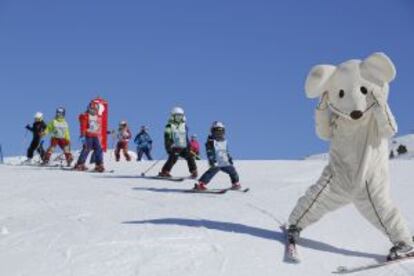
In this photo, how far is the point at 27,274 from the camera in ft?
21.3

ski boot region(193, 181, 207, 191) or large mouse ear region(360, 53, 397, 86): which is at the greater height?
large mouse ear region(360, 53, 397, 86)

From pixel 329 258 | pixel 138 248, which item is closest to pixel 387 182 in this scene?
pixel 329 258

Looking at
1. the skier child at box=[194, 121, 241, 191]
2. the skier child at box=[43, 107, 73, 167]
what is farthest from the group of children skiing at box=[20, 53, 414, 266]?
the skier child at box=[43, 107, 73, 167]

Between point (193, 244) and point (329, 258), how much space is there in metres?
1.33

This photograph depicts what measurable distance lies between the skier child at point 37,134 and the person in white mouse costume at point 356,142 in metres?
15.3

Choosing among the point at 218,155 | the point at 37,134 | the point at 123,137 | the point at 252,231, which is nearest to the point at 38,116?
the point at 37,134

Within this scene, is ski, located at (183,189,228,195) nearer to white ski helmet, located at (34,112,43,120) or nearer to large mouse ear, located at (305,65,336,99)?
large mouse ear, located at (305,65,336,99)

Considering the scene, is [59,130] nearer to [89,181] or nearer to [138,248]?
[89,181]

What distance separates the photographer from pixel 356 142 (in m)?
7.64

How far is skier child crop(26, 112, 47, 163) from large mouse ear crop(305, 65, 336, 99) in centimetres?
1528

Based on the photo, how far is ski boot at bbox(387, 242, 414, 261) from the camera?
23.3ft

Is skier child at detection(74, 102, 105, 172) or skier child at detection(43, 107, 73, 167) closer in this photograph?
skier child at detection(74, 102, 105, 172)

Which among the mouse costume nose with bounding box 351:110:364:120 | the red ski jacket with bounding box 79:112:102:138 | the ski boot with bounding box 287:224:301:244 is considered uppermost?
the mouse costume nose with bounding box 351:110:364:120

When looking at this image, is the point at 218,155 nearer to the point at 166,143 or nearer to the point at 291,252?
the point at 166,143
